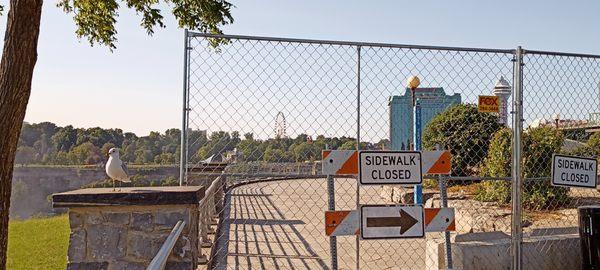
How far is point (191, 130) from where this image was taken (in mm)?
3982

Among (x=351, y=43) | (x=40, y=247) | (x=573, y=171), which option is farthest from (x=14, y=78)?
(x=40, y=247)

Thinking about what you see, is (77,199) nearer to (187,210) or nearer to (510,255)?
(187,210)

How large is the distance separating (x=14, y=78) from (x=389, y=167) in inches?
155

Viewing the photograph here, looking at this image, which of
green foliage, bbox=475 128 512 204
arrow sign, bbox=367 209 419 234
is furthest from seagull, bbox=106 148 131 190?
green foliage, bbox=475 128 512 204

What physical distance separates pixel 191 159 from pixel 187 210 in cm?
58

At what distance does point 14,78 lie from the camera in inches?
198

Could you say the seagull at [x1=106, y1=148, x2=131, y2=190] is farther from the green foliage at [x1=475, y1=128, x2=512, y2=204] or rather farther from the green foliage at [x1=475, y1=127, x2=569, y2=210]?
the green foliage at [x1=475, y1=128, x2=512, y2=204]

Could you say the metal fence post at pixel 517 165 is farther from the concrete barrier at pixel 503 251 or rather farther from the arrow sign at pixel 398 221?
the arrow sign at pixel 398 221

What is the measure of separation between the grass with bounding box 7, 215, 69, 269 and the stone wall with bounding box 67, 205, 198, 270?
6.01m

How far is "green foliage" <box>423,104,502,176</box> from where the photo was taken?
406 inches

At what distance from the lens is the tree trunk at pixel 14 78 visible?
5.03 metres

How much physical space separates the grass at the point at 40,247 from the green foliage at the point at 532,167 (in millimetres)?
8160

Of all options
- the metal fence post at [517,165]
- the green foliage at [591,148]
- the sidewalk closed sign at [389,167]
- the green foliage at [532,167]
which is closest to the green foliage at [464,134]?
the green foliage at [532,167]

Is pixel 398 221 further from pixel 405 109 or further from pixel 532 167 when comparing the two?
pixel 532 167
